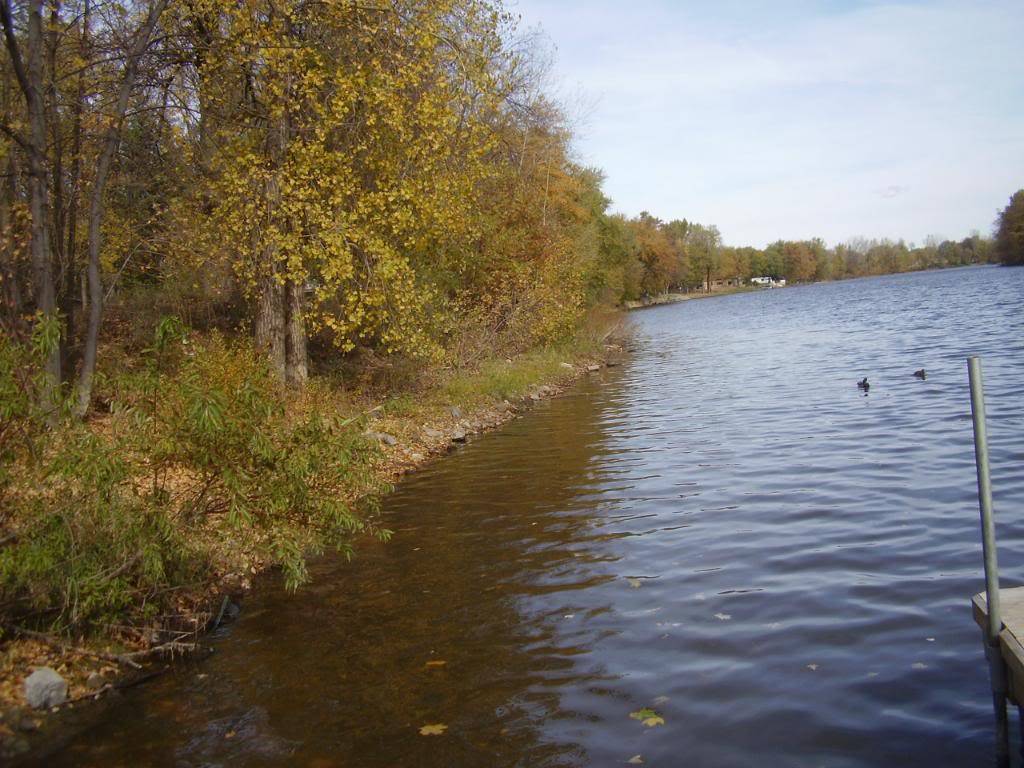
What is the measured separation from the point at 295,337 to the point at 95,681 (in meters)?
11.3

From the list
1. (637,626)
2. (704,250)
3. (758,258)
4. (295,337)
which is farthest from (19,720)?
(758,258)

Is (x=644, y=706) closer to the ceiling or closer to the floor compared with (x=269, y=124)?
closer to the floor

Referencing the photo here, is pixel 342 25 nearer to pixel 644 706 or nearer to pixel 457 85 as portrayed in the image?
pixel 457 85

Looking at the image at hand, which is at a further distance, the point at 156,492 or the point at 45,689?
the point at 156,492

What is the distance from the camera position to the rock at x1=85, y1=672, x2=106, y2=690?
7034 millimetres

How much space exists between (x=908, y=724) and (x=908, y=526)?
4714mm

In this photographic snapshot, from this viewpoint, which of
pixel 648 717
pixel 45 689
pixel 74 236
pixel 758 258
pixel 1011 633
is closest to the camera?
Result: pixel 1011 633

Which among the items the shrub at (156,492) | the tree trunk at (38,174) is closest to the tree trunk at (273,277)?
the tree trunk at (38,174)

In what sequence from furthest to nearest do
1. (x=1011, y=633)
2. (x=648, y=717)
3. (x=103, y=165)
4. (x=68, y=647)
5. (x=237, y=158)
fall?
1. (x=237, y=158)
2. (x=103, y=165)
3. (x=68, y=647)
4. (x=648, y=717)
5. (x=1011, y=633)

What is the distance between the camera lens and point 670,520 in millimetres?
11148

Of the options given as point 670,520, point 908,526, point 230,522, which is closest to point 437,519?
point 670,520

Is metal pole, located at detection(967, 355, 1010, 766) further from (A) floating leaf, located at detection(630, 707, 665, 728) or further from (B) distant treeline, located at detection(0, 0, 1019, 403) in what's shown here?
(B) distant treeline, located at detection(0, 0, 1019, 403)

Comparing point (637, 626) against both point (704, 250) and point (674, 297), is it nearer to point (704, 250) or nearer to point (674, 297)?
point (674, 297)

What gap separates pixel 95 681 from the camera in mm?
7086
